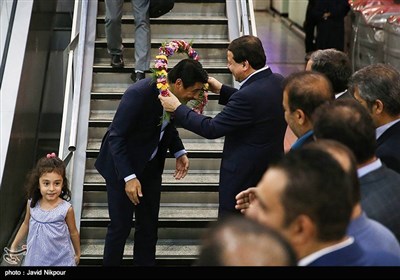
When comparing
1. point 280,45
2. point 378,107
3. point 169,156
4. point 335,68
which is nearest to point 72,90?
point 169,156

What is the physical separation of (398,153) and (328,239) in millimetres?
1458

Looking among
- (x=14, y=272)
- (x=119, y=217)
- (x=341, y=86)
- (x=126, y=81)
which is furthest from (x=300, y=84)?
(x=126, y=81)

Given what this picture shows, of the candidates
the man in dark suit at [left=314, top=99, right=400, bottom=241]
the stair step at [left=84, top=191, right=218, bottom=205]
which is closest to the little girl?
the stair step at [left=84, top=191, right=218, bottom=205]

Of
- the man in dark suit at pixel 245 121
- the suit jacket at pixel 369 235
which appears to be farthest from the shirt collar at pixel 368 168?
the man in dark suit at pixel 245 121

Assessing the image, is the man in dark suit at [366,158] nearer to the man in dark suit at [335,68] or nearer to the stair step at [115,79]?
the man in dark suit at [335,68]

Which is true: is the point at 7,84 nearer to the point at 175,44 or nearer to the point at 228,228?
the point at 175,44

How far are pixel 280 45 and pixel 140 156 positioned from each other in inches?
379

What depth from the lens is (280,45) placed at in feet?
44.9

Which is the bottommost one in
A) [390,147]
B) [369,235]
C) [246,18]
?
[369,235]

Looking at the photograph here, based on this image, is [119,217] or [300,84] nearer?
[300,84]

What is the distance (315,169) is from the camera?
6.25 ft

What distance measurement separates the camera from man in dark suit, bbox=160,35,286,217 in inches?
158

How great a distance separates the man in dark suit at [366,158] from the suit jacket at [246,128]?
1371mm

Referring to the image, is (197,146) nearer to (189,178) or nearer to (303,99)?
(189,178)
